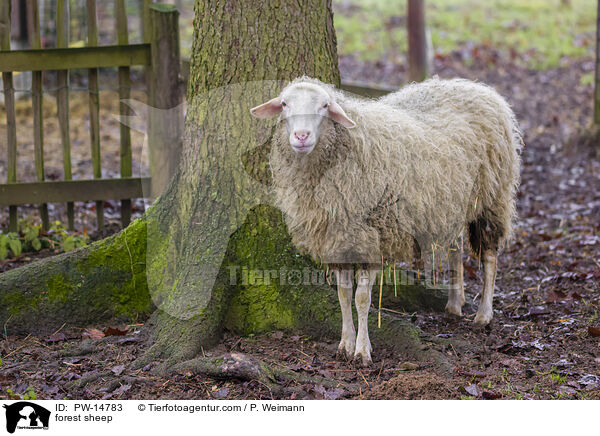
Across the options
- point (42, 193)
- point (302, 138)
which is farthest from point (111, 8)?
point (302, 138)

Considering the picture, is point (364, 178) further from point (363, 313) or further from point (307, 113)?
point (363, 313)

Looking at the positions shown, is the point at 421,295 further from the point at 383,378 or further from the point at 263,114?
the point at 263,114

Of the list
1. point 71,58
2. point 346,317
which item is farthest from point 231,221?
point 71,58

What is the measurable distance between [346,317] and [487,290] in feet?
4.41

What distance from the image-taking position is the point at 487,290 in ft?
15.7

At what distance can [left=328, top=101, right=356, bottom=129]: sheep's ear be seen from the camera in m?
3.62

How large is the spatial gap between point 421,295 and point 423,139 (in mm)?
1385

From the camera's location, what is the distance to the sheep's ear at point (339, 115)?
3.62 meters

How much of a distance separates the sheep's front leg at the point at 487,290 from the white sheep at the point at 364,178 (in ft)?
1.74

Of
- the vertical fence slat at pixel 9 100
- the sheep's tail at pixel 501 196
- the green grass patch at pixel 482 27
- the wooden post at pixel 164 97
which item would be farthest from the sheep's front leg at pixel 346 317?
the green grass patch at pixel 482 27

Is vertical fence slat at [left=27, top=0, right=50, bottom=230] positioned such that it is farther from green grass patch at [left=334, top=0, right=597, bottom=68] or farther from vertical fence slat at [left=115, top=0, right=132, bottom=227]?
green grass patch at [left=334, top=0, right=597, bottom=68]

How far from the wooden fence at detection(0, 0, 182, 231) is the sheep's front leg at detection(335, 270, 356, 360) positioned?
8.07 feet
